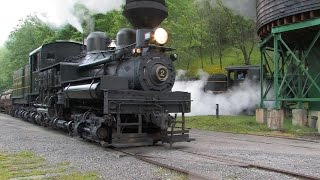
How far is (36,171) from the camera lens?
6.46 meters

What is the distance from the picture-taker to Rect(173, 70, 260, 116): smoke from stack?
22.5 meters

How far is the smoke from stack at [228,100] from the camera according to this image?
22477 mm

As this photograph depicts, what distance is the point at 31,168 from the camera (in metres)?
6.77

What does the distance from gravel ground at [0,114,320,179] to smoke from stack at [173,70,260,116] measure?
36.5 feet

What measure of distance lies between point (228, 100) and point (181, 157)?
50.7 feet

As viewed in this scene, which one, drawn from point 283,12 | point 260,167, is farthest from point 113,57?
point 283,12

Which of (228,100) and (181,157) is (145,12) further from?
(228,100)

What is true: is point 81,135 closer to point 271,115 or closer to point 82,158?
point 82,158

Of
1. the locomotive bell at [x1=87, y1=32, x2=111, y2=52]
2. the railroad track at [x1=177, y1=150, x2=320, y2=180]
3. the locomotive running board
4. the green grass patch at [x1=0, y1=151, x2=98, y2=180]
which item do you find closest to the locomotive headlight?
the locomotive running board

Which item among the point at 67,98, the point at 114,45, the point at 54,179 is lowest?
the point at 54,179

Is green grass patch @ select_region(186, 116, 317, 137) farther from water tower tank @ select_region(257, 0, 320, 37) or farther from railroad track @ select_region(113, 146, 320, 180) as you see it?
railroad track @ select_region(113, 146, 320, 180)

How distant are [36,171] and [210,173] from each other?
2.82 m

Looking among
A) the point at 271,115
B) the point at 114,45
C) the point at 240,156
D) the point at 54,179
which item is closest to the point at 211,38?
the point at 271,115

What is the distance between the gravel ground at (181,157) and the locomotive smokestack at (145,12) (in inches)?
118
